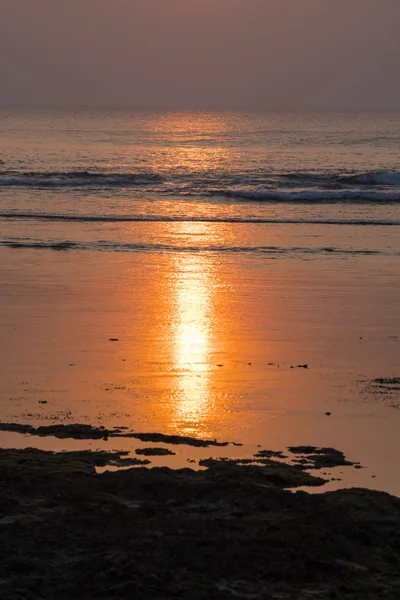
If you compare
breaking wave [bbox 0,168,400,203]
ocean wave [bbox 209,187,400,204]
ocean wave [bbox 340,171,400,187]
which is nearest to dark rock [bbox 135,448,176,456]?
ocean wave [bbox 209,187,400,204]

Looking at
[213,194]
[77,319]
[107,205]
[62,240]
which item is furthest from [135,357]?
[213,194]

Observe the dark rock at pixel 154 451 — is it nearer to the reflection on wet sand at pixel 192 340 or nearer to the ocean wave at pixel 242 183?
the reflection on wet sand at pixel 192 340

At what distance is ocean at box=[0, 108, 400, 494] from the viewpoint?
8414 millimetres

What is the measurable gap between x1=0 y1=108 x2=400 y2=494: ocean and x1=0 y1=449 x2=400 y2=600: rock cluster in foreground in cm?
74

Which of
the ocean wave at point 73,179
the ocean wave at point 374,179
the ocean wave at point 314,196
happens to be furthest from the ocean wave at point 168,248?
the ocean wave at point 374,179

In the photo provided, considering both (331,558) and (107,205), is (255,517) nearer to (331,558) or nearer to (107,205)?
(331,558)

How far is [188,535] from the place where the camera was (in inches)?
223

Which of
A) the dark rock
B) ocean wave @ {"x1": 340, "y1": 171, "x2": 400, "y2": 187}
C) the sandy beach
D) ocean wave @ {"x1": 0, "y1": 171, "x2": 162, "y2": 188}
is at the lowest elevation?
the dark rock

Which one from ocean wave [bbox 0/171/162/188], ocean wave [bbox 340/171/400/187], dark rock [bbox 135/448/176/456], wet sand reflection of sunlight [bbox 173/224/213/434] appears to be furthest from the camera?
ocean wave [bbox 340/171/400/187]

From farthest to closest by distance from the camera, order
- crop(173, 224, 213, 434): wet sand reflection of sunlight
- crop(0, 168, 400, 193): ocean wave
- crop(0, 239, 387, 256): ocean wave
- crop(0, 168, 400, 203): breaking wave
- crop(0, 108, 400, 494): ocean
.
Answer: crop(0, 168, 400, 193): ocean wave
crop(0, 168, 400, 203): breaking wave
crop(0, 239, 387, 256): ocean wave
crop(173, 224, 213, 434): wet sand reflection of sunlight
crop(0, 108, 400, 494): ocean

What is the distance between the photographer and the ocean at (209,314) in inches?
331

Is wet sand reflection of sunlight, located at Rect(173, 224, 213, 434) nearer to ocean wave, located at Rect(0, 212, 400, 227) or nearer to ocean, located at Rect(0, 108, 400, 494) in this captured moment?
ocean, located at Rect(0, 108, 400, 494)

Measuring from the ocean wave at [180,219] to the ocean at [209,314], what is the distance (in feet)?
0.27

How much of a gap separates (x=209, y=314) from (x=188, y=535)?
7.41 meters
